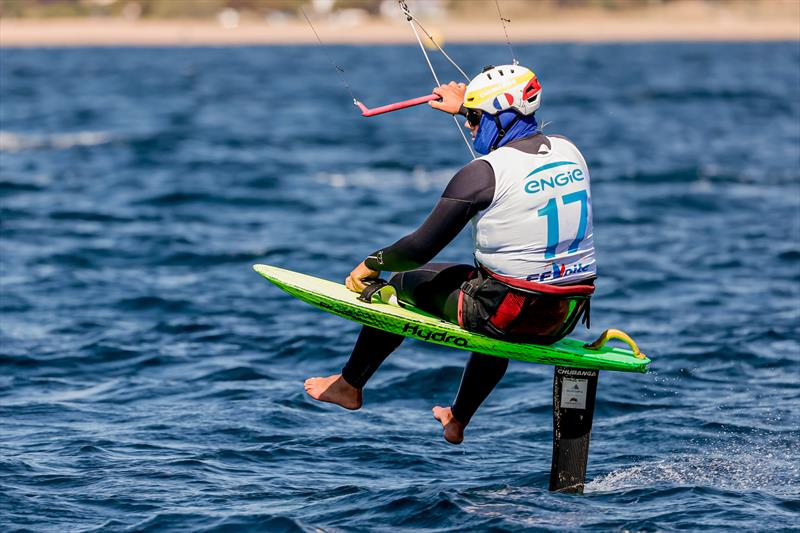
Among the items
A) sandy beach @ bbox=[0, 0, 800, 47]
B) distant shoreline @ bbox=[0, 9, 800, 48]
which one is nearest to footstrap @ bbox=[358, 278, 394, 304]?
sandy beach @ bbox=[0, 0, 800, 47]

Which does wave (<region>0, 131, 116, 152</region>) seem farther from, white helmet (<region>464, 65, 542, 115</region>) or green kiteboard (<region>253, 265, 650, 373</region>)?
white helmet (<region>464, 65, 542, 115</region>)

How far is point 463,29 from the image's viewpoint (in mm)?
145750

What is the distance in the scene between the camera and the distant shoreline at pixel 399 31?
137 meters

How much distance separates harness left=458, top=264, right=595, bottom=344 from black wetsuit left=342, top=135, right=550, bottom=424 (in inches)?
7.5

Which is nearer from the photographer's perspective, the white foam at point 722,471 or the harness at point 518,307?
the harness at point 518,307

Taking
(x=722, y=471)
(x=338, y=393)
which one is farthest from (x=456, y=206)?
(x=722, y=471)

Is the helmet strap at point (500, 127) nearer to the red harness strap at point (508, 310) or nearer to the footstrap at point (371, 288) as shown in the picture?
the red harness strap at point (508, 310)

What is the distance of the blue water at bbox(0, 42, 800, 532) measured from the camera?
8023mm

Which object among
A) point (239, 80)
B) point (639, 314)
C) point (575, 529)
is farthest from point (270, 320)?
point (239, 80)

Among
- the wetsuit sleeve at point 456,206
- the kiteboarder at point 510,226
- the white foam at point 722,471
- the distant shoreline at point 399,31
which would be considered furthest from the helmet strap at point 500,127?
the distant shoreline at point 399,31

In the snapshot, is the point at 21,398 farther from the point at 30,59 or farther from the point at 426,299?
the point at 30,59

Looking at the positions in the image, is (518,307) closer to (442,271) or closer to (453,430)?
(442,271)

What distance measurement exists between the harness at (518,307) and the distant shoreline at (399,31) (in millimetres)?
127293

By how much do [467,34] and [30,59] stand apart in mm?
60032
